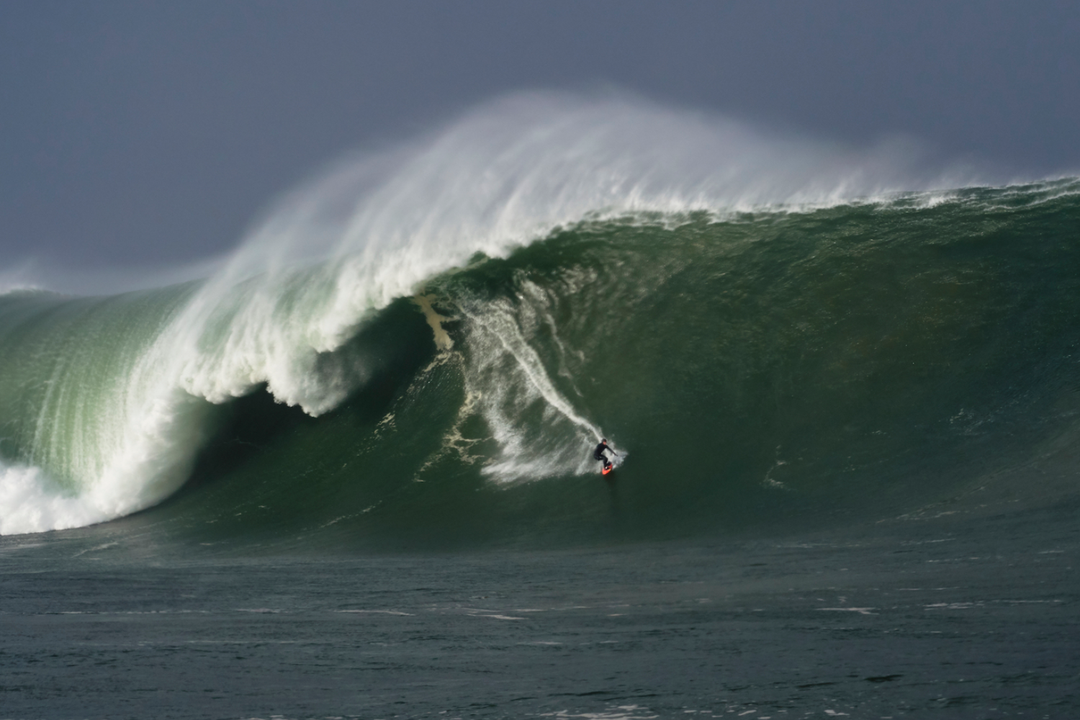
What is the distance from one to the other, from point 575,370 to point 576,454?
6.08ft

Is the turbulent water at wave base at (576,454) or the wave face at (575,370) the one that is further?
the wave face at (575,370)

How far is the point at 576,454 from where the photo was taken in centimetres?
1003

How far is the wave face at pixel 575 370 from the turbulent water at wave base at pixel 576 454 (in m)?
0.05

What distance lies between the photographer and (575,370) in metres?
11.6

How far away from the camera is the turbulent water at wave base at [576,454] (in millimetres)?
4738

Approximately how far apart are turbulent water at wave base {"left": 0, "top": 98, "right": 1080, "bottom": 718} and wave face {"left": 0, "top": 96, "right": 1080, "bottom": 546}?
0.05 m

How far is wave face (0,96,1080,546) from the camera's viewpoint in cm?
898

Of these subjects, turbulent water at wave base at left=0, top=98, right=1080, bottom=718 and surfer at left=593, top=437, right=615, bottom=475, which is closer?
turbulent water at wave base at left=0, top=98, right=1080, bottom=718

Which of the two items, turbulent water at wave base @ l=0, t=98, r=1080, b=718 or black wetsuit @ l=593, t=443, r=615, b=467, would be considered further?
black wetsuit @ l=593, t=443, r=615, b=467

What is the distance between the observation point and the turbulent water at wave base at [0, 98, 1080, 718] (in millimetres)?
4738

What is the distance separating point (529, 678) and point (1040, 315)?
861 centimetres

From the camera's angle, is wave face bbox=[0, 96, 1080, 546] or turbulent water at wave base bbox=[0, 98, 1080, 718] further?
wave face bbox=[0, 96, 1080, 546]

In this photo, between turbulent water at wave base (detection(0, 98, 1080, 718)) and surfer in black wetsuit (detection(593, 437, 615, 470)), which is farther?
surfer in black wetsuit (detection(593, 437, 615, 470))

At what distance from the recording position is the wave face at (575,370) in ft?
29.5
